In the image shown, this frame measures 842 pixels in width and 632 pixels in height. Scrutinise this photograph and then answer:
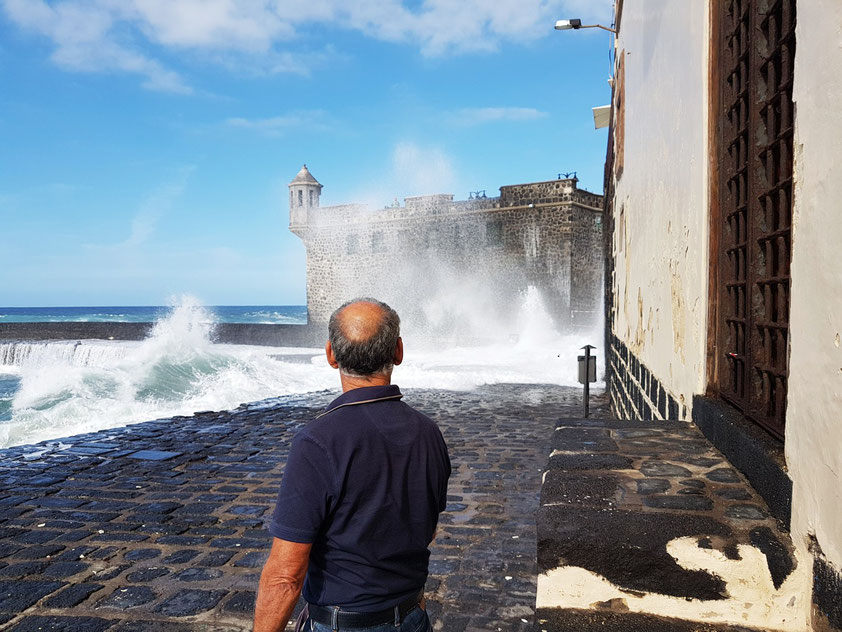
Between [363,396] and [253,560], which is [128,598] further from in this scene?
[363,396]

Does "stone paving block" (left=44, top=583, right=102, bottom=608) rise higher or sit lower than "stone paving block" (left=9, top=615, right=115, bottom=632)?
lower

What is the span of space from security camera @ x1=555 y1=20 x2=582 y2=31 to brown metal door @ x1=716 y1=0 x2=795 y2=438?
8.17 m

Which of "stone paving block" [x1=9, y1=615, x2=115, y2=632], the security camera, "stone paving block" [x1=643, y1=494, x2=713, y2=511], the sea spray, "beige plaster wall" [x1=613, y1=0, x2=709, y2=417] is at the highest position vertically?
the security camera

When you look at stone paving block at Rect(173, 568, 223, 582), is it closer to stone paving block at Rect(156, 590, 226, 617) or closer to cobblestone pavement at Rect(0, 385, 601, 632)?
cobblestone pavement at Rect(0, 385, 601, 632)

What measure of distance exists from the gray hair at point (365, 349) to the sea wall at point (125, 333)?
103 ft

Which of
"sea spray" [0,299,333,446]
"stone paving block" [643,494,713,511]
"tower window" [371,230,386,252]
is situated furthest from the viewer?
"tower window" [371,230,386,252]

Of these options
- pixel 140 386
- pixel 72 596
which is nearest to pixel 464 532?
pixel 72 596

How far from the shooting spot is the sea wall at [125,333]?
33000 mm

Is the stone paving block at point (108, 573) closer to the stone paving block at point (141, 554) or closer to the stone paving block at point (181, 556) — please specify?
the stone paving block at point (141, 554)

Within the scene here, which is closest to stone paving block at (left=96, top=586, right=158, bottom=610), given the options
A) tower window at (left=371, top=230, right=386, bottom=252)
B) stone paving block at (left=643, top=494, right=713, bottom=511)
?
stone paving block at (left=643, top=494, right=713, bottom=511)

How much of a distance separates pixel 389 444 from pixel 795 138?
5.13ft

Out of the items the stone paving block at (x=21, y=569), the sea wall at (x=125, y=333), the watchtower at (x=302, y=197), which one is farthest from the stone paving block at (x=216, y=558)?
the watchtower at (x=302, y=197)

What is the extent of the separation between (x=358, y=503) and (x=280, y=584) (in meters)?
0.27

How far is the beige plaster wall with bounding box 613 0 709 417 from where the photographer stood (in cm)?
359
